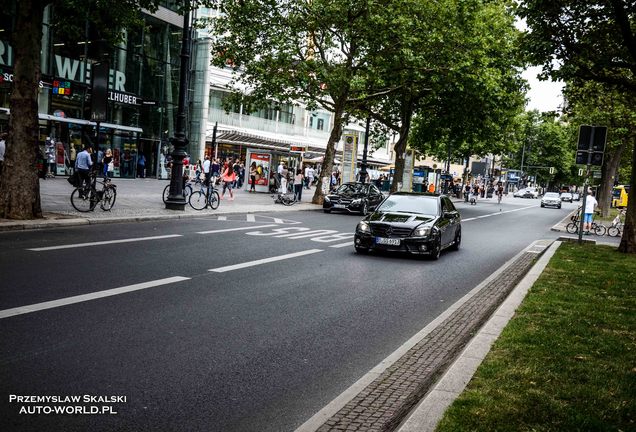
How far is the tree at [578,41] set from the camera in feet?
51.1

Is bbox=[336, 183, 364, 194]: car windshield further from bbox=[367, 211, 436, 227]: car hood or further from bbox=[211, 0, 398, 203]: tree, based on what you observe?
bbox=[367, 211, 436, 227]: car hood

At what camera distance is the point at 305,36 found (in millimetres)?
30109

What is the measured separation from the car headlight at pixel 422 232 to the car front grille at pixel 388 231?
12cm

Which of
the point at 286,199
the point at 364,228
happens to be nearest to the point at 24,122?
the point at 364,228

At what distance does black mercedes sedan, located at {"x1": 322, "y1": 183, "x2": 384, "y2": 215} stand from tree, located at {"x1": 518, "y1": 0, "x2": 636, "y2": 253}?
39.1 ft

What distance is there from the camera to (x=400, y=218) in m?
13.5

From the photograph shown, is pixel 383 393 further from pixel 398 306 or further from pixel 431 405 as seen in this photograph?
pixel 398 306

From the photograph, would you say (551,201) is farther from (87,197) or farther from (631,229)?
(87,197)

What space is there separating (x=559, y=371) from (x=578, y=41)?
1357 centimetres

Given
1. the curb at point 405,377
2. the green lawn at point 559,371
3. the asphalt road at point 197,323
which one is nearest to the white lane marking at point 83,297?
the asphalt road at point 197,323

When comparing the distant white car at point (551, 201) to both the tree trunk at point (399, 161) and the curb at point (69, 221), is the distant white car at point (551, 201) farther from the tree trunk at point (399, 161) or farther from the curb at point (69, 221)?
the curb at point (69, 221)

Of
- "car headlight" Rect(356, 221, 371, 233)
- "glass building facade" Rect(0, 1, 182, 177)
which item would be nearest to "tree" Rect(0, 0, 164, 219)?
"car headlight" Rect(356, 221, 371, 233)

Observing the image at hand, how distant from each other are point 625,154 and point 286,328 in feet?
175

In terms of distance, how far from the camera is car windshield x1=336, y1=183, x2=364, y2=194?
2823cm
